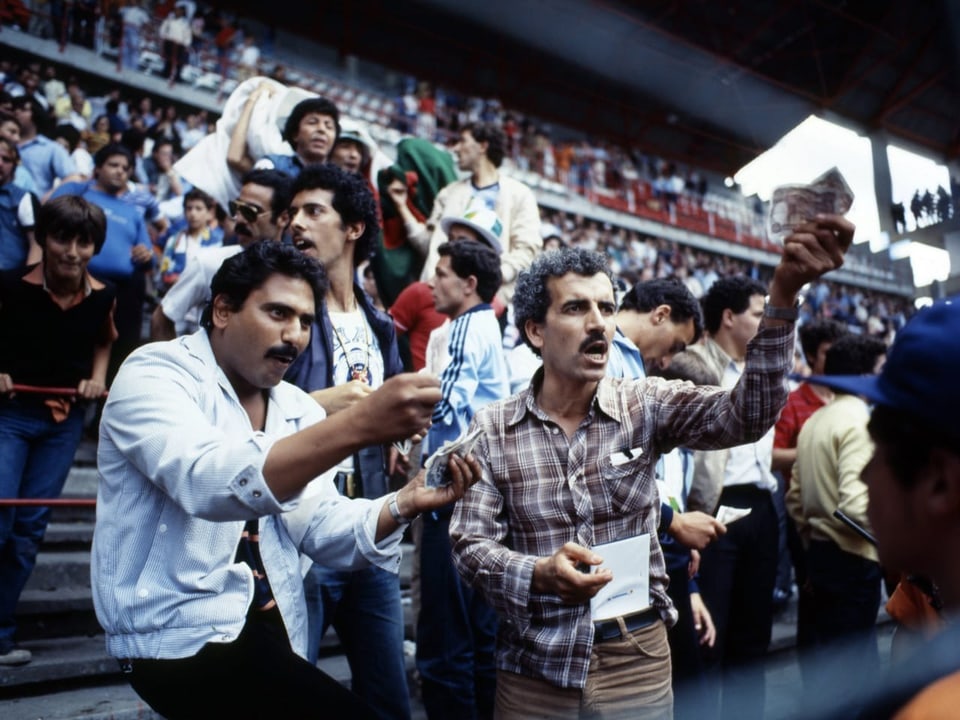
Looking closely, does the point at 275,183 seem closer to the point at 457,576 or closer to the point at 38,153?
the point at 457,576

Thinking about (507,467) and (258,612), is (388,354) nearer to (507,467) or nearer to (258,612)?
(507,467)

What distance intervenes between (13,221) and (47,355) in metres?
1.26

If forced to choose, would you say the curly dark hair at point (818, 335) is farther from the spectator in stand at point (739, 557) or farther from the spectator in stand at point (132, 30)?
the spectator in stand at point (132, 30)

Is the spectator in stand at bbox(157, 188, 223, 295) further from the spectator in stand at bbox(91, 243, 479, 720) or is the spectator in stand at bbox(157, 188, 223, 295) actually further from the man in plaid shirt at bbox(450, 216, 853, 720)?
the man in plaid shirt at bbox(450, 216, 853, 720)

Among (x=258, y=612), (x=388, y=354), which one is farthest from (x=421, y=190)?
(x=258, y=612)

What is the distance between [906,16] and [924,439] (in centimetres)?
50

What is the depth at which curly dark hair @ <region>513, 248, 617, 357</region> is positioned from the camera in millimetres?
2320

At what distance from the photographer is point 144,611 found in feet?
5.32

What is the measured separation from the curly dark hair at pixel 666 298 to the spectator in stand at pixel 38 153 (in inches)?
199

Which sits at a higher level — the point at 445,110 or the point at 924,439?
the point at 445,110

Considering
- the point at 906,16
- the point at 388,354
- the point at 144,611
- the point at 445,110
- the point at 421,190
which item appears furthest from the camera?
the point at 445,110

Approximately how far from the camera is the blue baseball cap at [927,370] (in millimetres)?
941

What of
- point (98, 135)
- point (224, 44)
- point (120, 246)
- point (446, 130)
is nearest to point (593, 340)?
point (120, 246)

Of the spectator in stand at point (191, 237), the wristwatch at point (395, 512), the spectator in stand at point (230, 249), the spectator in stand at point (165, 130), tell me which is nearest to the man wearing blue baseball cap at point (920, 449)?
the wristwatch at point (395, 512)
